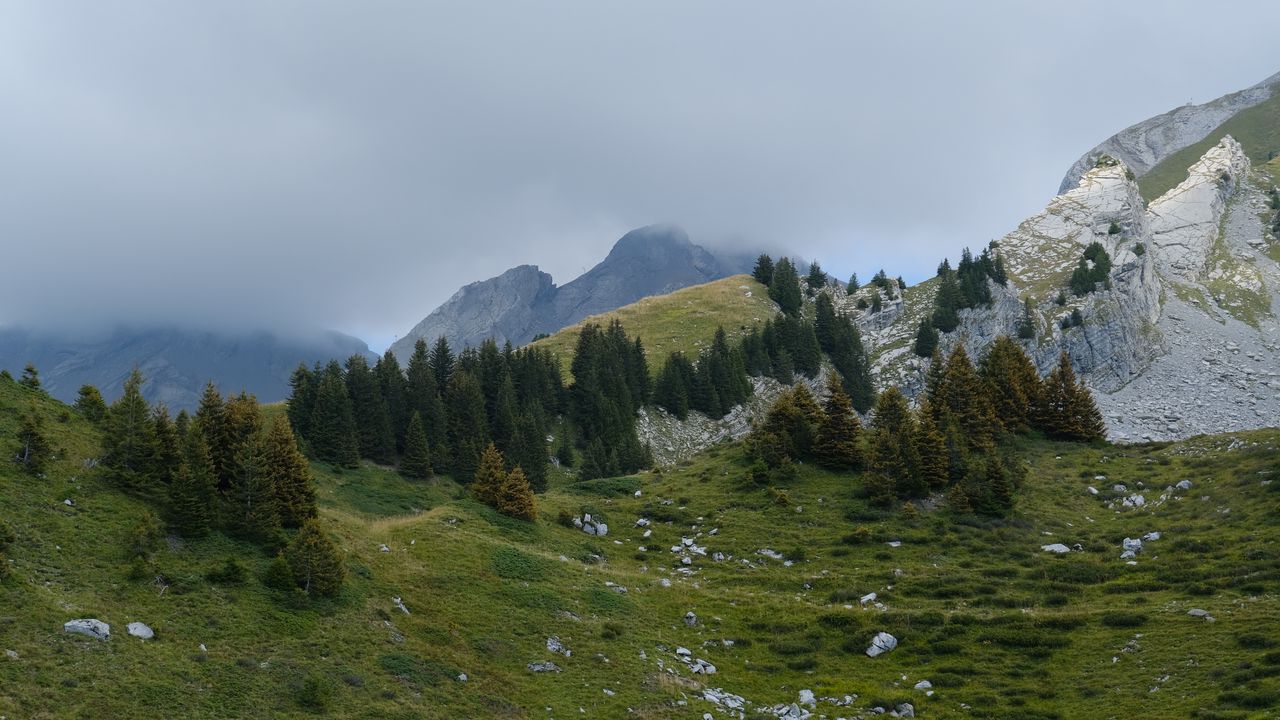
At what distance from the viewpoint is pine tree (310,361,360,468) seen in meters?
79.2

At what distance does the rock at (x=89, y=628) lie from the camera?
83.1 ft

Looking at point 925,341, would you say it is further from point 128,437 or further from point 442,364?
point 128,437

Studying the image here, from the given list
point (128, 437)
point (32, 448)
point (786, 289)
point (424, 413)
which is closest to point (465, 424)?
point (424, 413)

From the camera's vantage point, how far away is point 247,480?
123ft

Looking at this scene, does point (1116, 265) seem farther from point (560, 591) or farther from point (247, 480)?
point (247, 480)

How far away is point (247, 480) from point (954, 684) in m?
36.0

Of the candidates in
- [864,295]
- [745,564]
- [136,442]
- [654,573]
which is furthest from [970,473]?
[864,295]

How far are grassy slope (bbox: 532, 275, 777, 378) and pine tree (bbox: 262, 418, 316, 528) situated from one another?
8266 centimetres

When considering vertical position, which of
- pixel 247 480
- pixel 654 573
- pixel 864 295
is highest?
pixel 864 295

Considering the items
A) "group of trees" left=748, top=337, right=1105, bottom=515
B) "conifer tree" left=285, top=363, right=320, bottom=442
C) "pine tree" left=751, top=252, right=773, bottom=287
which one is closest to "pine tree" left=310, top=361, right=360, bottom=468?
"conifer tree" left=285, top=363, right=320, bottom=442

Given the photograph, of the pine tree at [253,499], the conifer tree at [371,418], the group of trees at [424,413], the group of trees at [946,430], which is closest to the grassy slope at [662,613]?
the pine tree at [253,499]

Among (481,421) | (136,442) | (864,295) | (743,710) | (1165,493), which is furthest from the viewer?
(864,295)

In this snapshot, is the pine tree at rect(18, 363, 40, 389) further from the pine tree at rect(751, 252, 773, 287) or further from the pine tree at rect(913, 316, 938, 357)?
the pine tree at rect(751, 252, 773, 287)

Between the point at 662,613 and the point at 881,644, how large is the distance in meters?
12.1
